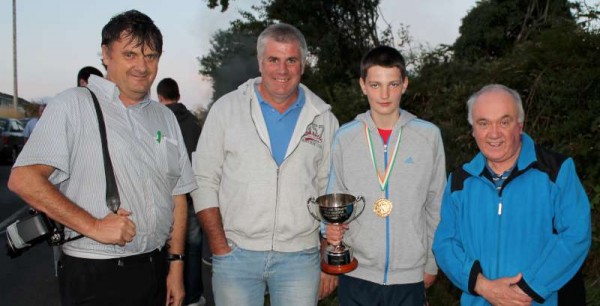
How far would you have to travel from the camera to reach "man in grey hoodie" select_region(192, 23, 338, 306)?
346 cm

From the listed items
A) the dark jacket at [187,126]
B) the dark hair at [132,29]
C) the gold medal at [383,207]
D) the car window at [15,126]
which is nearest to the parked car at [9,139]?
the car window at [15,126]

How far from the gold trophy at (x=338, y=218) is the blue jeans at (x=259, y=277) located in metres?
0.20

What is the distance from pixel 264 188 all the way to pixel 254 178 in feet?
0.31

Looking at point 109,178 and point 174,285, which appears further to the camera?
point 174,285

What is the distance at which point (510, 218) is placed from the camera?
292cm

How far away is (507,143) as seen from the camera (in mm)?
2977

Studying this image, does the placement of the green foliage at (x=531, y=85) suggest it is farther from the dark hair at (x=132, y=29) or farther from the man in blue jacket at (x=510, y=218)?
the dark hair at (x=132, y=29)

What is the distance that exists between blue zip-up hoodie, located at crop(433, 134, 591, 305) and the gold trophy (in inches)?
23.3

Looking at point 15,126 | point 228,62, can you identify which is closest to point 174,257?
point 15,126

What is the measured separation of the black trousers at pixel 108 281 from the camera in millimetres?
2729

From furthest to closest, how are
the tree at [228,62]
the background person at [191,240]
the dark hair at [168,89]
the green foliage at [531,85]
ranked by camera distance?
the tree at [228,62]
the dark hair at [168,89]
the background person at [191,240]
the green foliage at [531,85]

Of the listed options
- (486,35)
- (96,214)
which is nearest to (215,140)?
(96,214)

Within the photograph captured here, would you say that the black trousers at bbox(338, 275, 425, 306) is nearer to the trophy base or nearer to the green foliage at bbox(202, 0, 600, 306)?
the trophy base

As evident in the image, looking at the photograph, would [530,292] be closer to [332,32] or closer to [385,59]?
[385,59]
